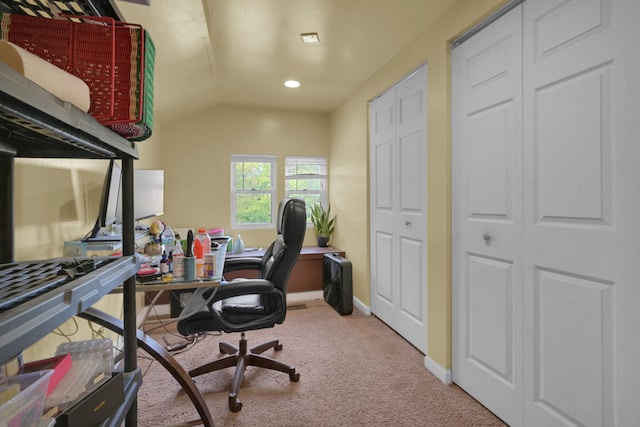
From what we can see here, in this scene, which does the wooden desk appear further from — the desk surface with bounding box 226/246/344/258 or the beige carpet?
the beige carpet

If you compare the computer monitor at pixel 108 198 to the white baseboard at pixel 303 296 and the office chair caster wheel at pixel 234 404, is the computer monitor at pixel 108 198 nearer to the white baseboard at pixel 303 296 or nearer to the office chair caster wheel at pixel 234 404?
the office chair caster wheel at pixel 234 404

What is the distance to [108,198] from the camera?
1644 mm

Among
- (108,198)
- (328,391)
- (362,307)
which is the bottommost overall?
(328,391)

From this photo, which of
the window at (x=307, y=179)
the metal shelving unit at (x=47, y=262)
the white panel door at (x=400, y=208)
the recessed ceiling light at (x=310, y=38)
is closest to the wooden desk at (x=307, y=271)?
the window at (x=307, y=179)

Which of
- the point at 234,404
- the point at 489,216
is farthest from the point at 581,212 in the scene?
the point at 234,404

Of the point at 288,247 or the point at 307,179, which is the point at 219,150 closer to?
the point at 307,179

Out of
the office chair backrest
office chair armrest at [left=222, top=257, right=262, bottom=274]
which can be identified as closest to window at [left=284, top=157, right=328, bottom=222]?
office chair armrest at [left=222, top=257, right=262, bottom=274]

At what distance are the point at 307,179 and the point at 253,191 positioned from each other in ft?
2.51

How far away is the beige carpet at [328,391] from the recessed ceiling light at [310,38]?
2.43 m

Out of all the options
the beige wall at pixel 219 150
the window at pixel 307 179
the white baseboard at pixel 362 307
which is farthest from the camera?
the window at pixel 307 179

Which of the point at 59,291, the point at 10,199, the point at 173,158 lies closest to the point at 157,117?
the point at 173,158

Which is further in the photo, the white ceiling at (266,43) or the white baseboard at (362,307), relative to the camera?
the white baseboard at (362,307)

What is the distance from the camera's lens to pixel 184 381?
148cm

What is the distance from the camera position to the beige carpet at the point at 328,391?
5.62 feet
